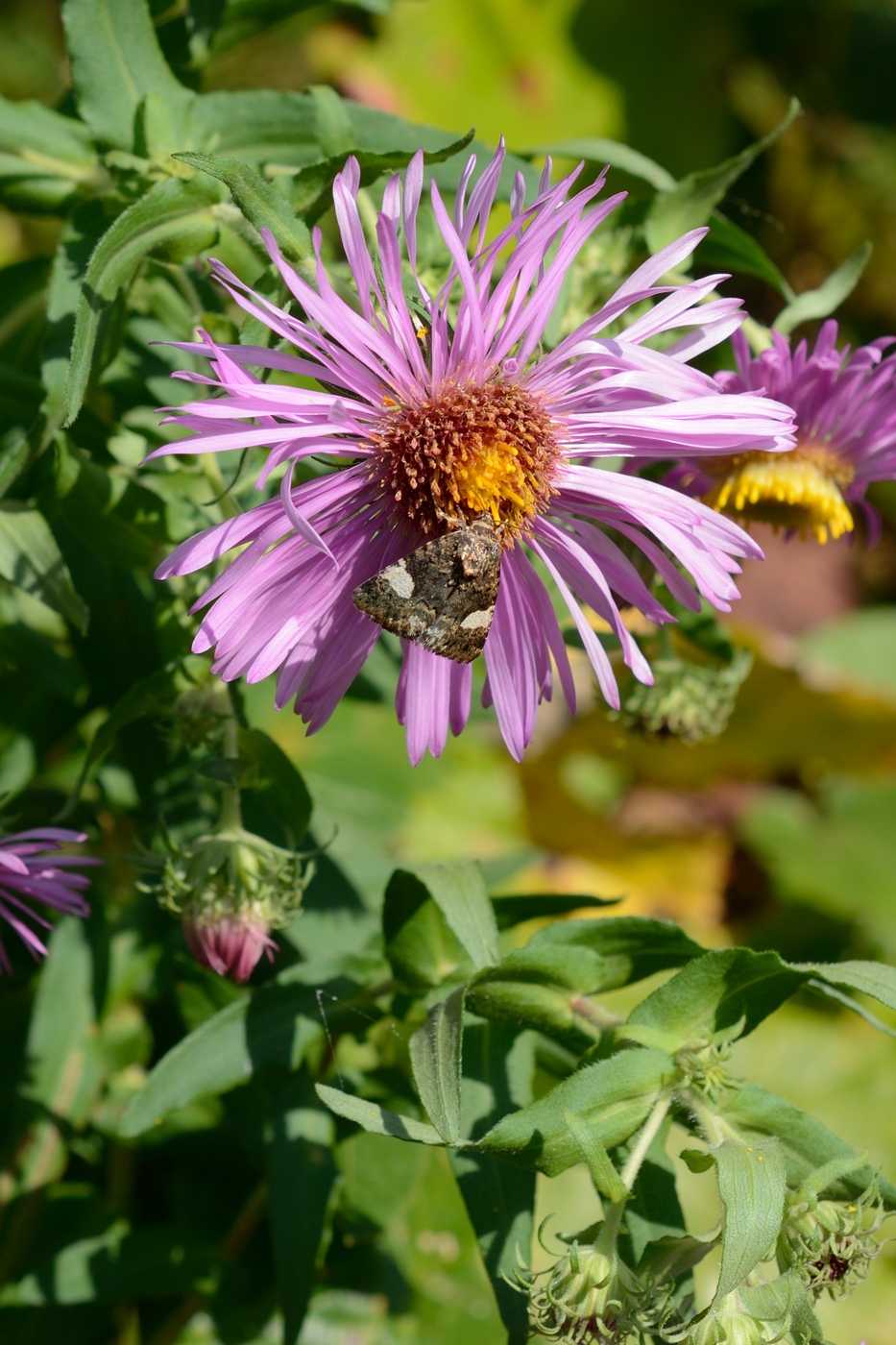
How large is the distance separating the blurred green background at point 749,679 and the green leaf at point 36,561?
47.7 inches

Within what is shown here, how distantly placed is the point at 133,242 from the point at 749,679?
99.8 inches

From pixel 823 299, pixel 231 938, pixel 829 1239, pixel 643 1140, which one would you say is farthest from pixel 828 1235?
pixel 823 299

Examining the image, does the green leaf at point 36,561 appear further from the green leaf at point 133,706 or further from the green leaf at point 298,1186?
the green leaf at point 298,1186

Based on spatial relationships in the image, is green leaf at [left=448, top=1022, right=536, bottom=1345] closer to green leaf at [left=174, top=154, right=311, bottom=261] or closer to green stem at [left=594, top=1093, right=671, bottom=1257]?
green stem at [left=594, top=1093, right=671, bottom=1257]

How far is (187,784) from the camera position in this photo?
1.47 meters

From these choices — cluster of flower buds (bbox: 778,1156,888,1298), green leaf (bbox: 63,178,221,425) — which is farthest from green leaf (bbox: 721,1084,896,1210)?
green leaf (bbox: 63,178,221,425)

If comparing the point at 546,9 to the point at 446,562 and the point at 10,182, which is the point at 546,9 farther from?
the point at 446,562

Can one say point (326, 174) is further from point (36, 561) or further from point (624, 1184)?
point (624, 1184)

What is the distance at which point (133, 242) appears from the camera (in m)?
1.03

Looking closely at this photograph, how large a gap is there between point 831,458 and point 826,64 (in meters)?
3.51

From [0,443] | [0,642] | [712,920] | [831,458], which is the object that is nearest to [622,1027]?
[831,458]

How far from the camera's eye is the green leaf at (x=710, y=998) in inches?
40.1

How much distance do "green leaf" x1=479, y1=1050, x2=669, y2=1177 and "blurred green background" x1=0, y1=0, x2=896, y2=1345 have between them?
1.35 m

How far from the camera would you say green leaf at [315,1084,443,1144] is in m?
0.89
